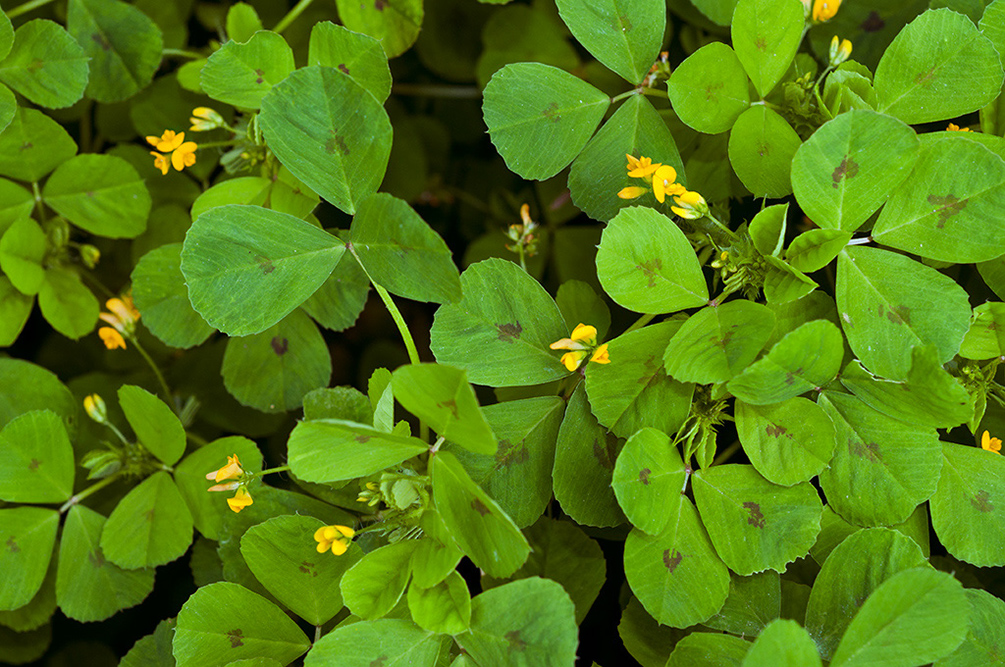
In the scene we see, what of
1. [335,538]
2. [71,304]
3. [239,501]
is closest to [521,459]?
[335,538]

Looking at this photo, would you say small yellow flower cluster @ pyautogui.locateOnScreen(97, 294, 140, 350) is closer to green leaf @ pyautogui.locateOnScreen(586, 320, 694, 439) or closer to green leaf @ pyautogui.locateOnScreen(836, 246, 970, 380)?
green leaf @ pyautogui.locateOnScreen(586, 320, 694, 439)


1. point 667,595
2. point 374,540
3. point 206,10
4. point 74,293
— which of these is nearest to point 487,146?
point 206,10

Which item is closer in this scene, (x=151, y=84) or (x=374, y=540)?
(x=374, y=540)

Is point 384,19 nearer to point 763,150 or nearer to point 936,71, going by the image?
point 763,150

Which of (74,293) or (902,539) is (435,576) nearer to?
(902,539)

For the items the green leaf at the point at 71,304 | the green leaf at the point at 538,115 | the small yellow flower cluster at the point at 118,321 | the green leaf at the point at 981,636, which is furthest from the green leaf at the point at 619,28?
the green leaf at the point at 71,304

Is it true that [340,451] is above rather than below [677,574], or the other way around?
above

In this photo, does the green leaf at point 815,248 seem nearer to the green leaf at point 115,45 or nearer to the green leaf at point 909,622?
the green leaf at point 909,622
